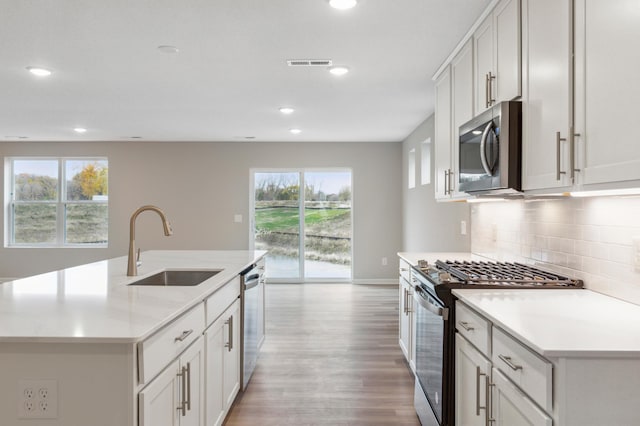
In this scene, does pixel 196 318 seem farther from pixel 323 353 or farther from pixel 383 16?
pixel 323 353

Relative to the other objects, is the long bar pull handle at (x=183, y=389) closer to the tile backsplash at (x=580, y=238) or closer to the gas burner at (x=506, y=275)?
the gas burner at (x=506, y=275)

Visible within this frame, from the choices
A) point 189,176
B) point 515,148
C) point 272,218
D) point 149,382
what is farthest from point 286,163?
point 149,382

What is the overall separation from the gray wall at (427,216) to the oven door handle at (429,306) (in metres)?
1.52

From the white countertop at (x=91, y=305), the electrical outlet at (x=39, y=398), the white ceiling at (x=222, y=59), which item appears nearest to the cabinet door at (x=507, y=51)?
the white ceiling at (x=222, y=59)

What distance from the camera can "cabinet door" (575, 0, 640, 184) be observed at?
4.31 feet

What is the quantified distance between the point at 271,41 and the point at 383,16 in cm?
77

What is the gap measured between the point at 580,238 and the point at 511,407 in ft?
3.39

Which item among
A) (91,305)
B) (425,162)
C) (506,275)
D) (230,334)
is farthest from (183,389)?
(425,162)

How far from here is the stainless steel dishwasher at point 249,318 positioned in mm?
3012

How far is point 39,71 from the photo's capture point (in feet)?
11.5

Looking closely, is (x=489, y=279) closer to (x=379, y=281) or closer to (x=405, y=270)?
(x=405, y=270)

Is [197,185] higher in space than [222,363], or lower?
higher

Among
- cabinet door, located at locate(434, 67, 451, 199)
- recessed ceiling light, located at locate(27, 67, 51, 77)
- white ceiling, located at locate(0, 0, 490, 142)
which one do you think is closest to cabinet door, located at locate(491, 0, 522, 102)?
white ceiling, located at locate(0, 0, 490, 142)

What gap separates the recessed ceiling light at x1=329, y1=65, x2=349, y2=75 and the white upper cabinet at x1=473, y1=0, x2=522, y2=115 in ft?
3.50
